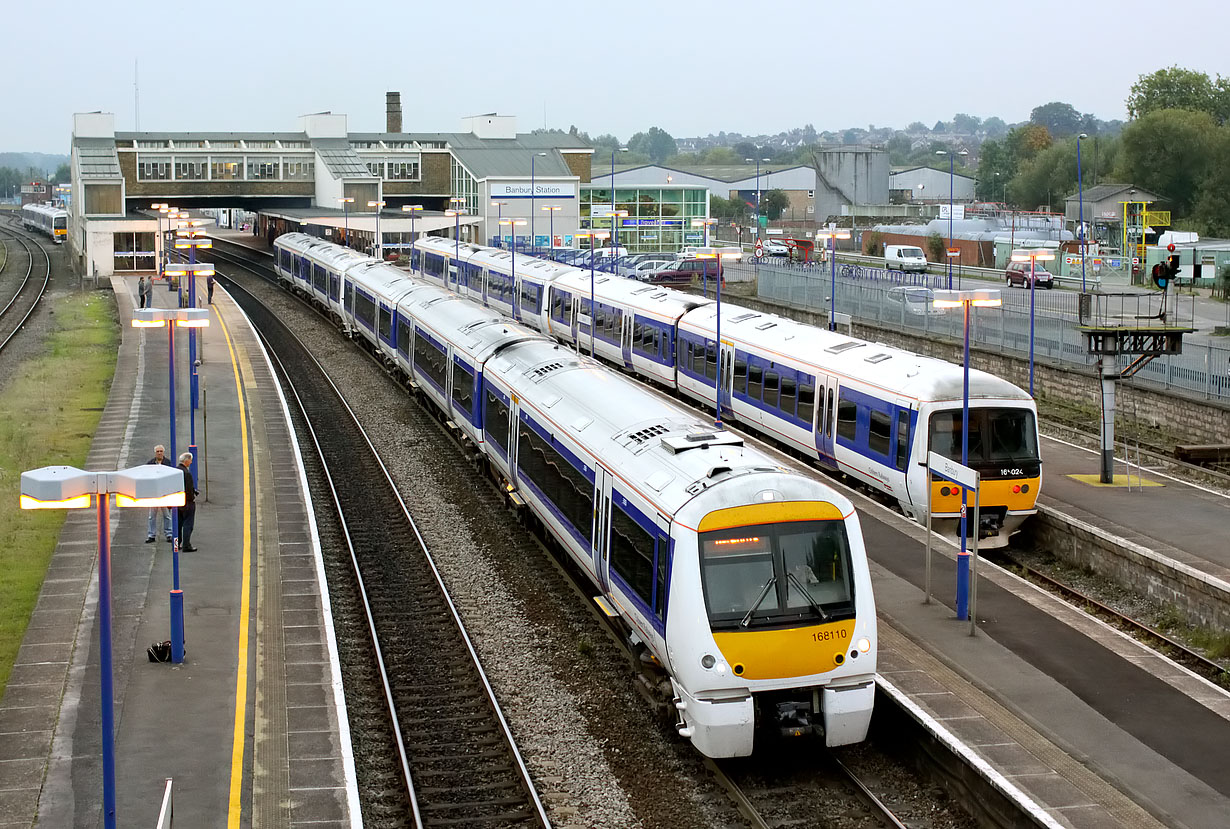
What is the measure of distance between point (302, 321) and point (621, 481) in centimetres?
4166

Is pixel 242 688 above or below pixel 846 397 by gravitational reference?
below

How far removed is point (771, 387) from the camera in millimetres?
27125

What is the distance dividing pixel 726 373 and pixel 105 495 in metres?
20.8

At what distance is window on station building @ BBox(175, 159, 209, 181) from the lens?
8906cm

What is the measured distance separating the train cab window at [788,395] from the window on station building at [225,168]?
71904 millimetres

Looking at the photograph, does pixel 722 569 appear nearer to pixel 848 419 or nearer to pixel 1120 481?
pixel 848 419

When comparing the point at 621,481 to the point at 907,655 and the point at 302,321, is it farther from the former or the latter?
the point at 302,321

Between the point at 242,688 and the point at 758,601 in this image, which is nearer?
the point at 758,601

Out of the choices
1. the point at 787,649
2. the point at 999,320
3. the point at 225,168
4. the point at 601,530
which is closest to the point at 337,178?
the point at 225,168

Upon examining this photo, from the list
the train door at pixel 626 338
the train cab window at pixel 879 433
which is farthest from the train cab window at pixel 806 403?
the train door at pixel 626 338

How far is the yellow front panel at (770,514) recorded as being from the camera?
1323 cm

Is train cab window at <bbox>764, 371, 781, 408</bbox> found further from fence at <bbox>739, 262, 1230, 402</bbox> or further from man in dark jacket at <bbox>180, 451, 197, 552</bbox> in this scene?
man in dark jacket at <bbox>180, 451, 197, 552</bbox>

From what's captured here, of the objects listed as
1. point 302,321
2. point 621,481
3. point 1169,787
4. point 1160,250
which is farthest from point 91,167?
point 1169,787

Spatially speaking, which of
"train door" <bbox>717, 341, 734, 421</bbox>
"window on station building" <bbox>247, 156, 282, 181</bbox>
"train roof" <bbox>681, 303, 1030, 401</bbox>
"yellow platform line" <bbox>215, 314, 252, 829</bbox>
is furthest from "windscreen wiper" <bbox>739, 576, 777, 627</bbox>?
"window on station building" <bbox>247, 156, 282, 181</bbox>
